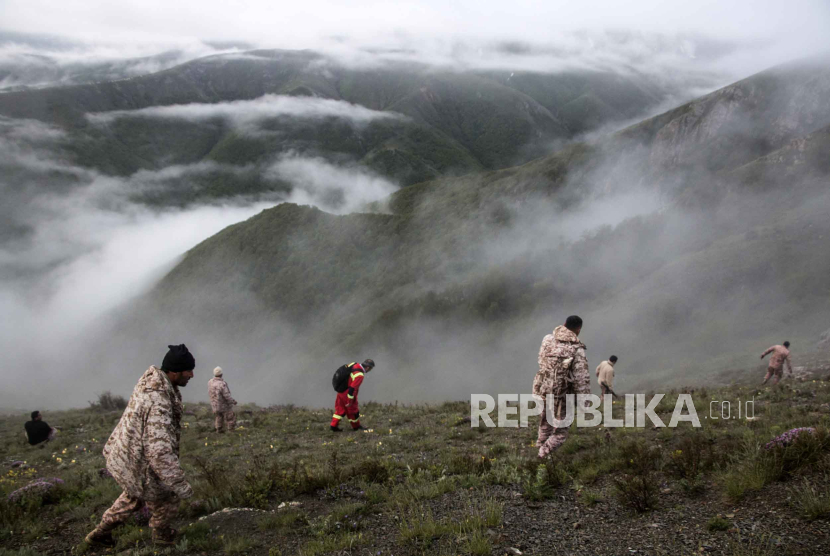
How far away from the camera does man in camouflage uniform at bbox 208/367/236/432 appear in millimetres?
13664

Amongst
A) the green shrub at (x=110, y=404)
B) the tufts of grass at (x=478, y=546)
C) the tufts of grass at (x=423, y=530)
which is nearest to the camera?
the tufts of grass at (x=478, y=546)

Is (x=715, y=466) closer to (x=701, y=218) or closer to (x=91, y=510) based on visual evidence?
(x=91, y=510)

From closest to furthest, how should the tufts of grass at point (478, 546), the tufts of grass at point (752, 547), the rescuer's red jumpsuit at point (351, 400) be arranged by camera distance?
1. the tufts of grass at point (752, 547)
2. the tufts of grass at point (478, 546)
3. the rescuer's red jumpsuit at point (351, 400)

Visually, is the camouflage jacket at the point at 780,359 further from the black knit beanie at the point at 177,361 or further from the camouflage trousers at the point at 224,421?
the black knit beanie at the point at 177,361

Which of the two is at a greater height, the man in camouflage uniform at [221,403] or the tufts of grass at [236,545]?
the man in camouflage uniform at [221,403]

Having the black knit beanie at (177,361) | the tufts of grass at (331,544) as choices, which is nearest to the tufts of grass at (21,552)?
the black knit beanie at (177,361)

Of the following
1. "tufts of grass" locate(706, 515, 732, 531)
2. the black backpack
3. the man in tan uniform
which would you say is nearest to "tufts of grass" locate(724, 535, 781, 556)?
"tufts of grass" locate(706, 515, 732, 531)

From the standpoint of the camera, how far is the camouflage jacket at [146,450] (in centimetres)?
508

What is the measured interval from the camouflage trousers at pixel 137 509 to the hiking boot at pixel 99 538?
4 centimetres

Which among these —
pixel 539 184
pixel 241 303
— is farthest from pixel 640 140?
pixel 241 303

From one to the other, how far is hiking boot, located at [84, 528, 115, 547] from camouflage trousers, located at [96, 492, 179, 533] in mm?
38

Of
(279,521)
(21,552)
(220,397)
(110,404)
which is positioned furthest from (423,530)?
(110,404)

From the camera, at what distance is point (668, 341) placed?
3266 cm

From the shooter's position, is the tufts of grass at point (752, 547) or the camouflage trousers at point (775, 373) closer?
the tufts of grass at point (752, 547)
